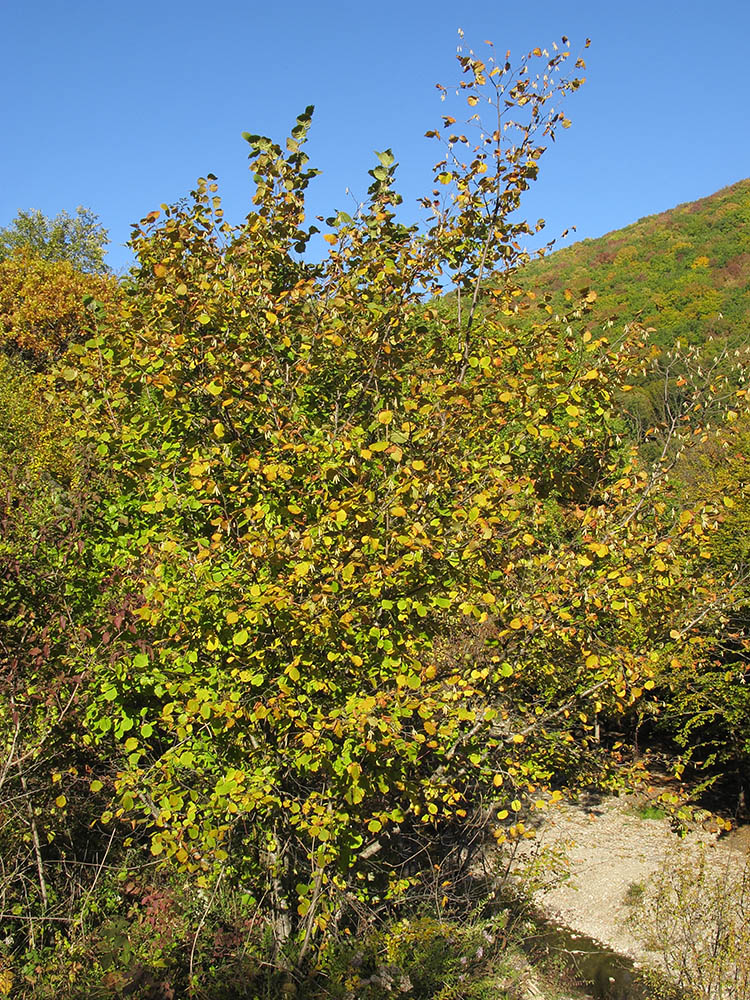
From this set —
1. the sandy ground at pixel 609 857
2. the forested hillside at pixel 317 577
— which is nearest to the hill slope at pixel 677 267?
the sandy ground at pixel 609 857

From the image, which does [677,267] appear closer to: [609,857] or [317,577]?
[609,857]

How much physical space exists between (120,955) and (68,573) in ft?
8.03

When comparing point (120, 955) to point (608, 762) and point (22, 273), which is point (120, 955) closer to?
point (608, 762)

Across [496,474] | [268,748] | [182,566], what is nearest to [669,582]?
[496,474]

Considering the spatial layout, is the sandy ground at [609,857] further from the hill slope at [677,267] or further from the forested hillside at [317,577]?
the hill slope at [677,267]

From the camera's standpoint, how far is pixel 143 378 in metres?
4.20

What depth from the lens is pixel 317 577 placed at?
3453 mm

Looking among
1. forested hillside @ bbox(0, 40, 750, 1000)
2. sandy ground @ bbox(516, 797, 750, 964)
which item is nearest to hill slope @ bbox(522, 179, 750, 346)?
sandy ground @ bbox(516, 797, 750, 964)

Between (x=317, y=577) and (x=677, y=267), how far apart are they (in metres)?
49.6

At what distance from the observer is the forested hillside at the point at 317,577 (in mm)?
3555

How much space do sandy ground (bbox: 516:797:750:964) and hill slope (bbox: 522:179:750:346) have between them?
2070 cm

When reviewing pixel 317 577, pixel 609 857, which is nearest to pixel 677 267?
pixel 609 857

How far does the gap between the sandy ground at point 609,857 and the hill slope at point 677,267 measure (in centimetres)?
2070

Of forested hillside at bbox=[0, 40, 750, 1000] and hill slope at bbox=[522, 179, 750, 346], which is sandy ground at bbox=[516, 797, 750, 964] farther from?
hill slope at bbox=[522, 179, 750, 346]
